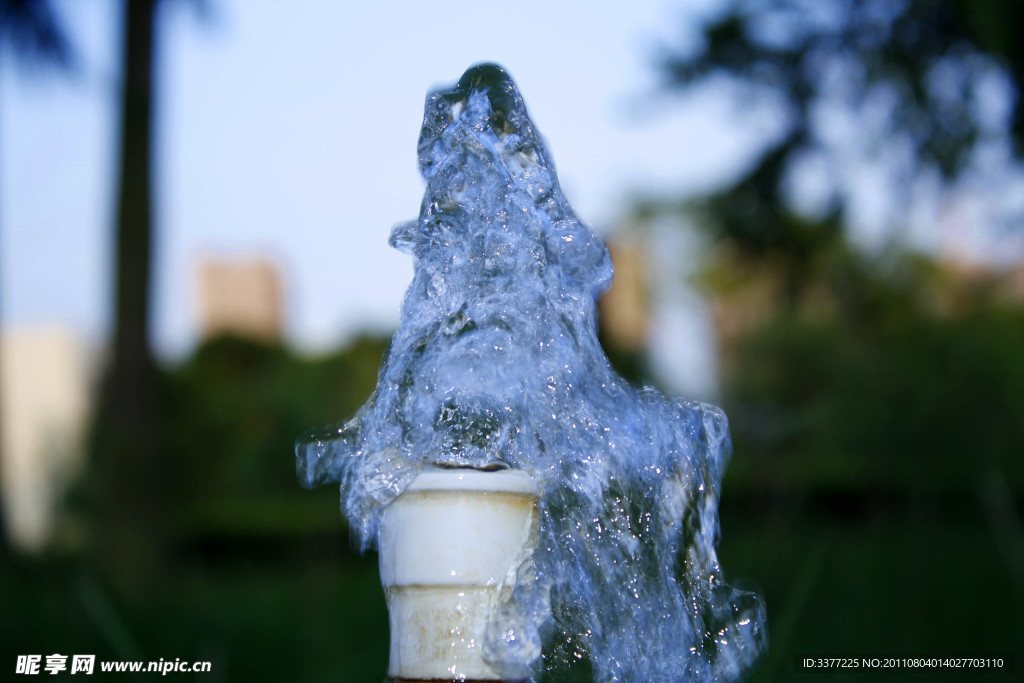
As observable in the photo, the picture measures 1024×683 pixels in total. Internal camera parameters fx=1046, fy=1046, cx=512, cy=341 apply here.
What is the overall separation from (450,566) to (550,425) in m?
0.33

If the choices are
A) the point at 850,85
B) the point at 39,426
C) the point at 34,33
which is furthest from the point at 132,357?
the point at 850,85

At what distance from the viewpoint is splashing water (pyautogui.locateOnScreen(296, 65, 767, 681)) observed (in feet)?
4.40

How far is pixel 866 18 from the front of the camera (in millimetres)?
5324

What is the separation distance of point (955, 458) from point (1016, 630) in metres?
2.51

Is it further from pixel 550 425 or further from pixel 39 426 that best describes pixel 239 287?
pixel 550 425

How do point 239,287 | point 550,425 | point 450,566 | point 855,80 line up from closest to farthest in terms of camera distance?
1. point 450,566
2. point 550,425
3. point 855,80
4. point 239,287

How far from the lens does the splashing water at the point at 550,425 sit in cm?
134

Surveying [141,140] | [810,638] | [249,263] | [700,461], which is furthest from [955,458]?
[249,263]

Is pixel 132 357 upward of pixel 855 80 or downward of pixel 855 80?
downward

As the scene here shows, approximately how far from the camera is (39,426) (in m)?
7.02

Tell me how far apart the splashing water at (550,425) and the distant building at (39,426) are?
4.54 m

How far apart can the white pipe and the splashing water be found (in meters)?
0.15

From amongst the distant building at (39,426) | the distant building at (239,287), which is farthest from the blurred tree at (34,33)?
the distant building at (239,287)

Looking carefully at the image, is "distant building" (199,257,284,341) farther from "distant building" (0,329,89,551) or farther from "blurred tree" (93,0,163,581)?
"blurred tree" (93,0,163,581)
